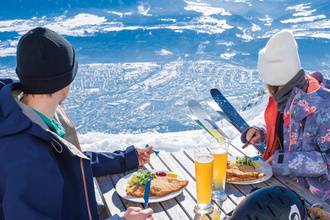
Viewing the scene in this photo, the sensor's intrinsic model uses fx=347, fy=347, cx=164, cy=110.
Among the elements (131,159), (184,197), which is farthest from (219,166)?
(131,159)

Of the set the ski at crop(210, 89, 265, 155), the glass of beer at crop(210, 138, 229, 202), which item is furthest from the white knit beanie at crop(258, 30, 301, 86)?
the ski at crop(210, 89, 265, 155)

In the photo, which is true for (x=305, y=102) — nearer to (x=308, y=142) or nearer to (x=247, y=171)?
(x=308, y=142)

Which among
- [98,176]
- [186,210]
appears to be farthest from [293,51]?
[98,176]

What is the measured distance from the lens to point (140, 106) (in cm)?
1438

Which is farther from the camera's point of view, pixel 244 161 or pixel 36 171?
pixel 244 161

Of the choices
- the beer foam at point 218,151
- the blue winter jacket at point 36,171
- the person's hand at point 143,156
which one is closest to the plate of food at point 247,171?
the beer foam at point 218,151

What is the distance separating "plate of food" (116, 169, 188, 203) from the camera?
133 centimetres

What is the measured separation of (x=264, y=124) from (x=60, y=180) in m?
1.31

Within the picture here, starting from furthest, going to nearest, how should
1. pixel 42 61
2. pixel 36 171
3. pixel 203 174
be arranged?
1. pixel 203 174
2. pixel 42 61
3. pixel 36 171

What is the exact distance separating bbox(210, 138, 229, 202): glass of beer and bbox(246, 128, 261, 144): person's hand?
2.08 feet

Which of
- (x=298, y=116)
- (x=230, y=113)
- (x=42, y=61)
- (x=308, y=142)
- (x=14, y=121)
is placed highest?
(x=42, y=61)

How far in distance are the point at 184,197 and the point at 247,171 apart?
32 centimetres

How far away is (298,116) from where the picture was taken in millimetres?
1576

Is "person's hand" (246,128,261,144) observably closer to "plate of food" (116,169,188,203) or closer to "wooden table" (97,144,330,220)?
"wooden table" (97,144,330,220)
